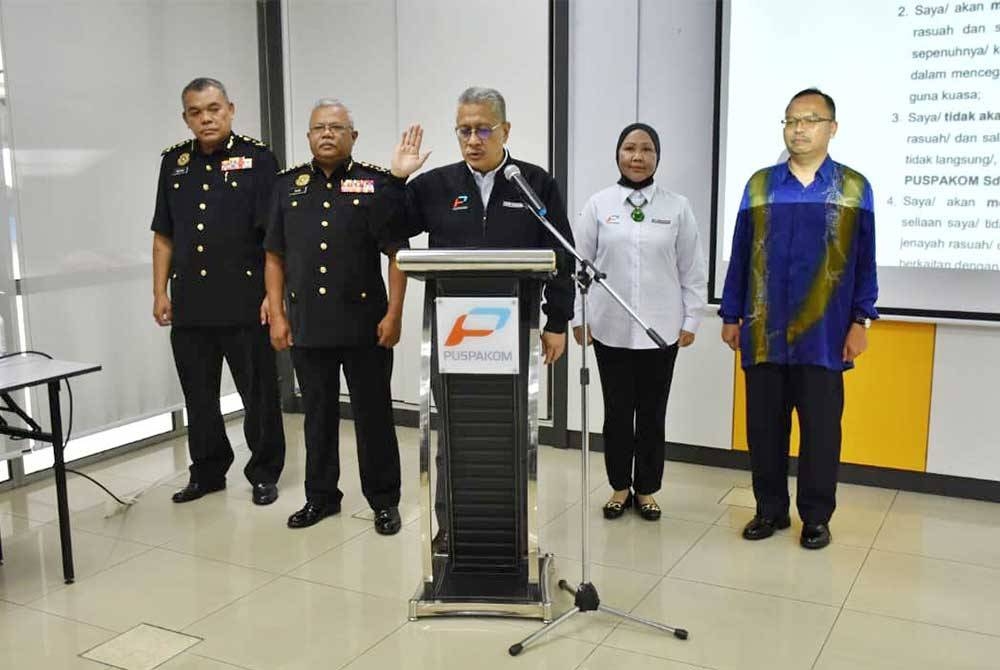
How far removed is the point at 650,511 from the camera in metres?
3.74

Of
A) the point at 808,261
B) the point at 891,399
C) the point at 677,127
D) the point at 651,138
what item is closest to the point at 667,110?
the point at 677,127

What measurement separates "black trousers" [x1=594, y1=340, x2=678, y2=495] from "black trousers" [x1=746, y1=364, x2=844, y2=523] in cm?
34

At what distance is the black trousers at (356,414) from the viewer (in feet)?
11.7

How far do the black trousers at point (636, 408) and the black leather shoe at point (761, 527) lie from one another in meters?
0.40

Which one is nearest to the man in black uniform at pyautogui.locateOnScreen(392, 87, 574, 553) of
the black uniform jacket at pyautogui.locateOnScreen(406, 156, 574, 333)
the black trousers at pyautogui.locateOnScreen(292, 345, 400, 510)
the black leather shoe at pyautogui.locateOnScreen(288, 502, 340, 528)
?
the black uniform jacket at pyautogui.locateOnScreen(406, 156, 574, 333)

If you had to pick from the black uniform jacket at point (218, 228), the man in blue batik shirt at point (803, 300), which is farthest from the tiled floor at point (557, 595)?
the black uniform jacket at point (218, 228)

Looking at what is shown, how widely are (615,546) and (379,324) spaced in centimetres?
123

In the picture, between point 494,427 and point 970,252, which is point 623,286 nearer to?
point 494,427

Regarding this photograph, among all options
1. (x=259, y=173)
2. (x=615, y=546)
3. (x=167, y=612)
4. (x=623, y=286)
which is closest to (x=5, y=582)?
(x=167, y=612)

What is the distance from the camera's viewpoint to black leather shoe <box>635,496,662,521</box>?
3744 mm

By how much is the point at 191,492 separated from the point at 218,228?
46.6 inches

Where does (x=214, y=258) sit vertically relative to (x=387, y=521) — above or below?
above

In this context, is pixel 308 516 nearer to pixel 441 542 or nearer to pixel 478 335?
pixel 441 542

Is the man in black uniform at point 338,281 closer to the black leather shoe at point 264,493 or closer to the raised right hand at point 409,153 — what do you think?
the raised right hand at point 409,153
